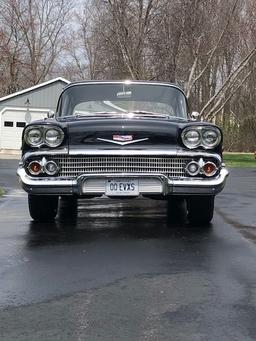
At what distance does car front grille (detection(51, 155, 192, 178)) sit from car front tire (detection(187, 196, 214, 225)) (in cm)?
84

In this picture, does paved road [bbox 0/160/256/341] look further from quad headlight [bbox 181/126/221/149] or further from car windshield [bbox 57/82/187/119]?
car windshield [bbox 57/82/187/119]

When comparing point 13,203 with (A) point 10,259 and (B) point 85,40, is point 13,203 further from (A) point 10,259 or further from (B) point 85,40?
(B) point 85,40

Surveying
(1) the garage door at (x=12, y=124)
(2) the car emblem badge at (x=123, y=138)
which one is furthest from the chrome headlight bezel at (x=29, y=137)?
(1) the garage door at (x=12, y=124)

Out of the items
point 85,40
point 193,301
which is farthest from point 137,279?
point 85,40

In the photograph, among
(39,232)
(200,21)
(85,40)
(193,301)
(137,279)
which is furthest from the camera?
(85,40)

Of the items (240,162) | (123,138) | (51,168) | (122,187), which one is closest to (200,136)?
(123,138)

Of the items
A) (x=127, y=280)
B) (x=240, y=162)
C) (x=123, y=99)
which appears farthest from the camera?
(x=240, y=162)

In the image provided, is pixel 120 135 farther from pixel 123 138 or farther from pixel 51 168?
pixel 51 168

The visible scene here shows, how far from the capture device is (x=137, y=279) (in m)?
5.05

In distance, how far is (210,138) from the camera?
6945mm

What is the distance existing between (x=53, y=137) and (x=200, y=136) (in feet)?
5.39

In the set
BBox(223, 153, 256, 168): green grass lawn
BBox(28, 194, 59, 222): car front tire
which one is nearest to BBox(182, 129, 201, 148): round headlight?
BBox(28, 194, 59, 222): car front tire

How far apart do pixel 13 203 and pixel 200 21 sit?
Answer: 18.9 meters

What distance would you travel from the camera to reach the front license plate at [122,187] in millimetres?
6848
